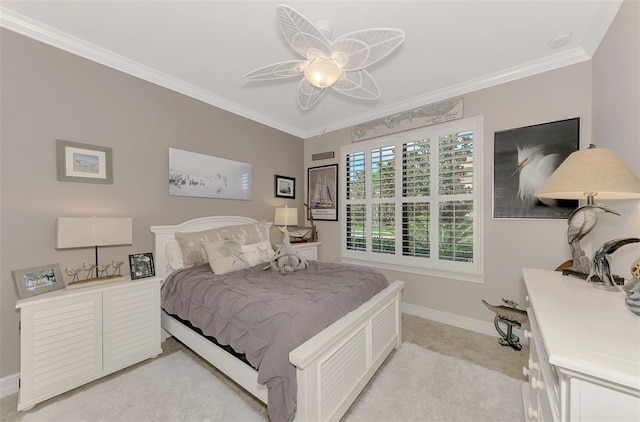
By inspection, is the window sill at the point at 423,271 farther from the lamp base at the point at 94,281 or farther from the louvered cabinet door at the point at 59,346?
the louvered cabinet door at the point at 59,346

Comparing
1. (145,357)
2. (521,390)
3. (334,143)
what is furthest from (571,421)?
Answer: (334,143)

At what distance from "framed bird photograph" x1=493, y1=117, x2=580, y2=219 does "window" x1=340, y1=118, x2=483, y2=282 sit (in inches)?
8.2

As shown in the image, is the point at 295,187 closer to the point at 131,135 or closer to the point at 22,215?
the point at 131,135

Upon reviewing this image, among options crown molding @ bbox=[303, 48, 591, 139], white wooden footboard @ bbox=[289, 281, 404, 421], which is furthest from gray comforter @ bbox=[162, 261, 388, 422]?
crown molding @ bbox=[303, 48, 591, 139]

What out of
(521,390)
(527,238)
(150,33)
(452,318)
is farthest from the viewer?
(452,318)

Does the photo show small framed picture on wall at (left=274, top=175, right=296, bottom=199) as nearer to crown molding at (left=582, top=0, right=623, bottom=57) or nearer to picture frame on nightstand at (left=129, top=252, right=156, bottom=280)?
picture frame on nightstand at (left=129, top=252, right=156, bottom=280)

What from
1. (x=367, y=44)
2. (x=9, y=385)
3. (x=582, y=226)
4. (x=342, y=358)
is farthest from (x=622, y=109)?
(x=9, y=385)

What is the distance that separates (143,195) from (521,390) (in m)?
3.57

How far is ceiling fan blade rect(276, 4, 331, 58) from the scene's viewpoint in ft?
4.22

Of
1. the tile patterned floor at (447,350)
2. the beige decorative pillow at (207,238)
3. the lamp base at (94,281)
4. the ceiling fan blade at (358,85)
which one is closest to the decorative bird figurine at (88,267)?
the lamp base at (94,281)

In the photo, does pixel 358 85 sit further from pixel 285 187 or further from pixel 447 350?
pixel 447 350

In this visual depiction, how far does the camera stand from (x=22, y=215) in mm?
1844

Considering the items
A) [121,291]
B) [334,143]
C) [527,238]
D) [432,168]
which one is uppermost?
[334,143]

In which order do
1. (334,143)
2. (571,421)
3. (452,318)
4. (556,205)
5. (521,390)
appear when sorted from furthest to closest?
(334,143)
(452,318)
(556,205)
(521,390)
(571,421)
